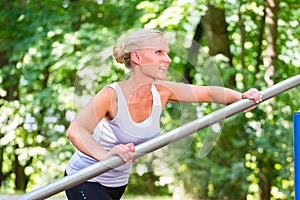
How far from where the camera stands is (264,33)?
6.48 metres

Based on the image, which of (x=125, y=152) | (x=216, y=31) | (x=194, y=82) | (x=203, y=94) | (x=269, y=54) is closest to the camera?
(x=125, y=152)

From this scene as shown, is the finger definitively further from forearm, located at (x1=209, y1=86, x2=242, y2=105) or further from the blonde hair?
forearm, located at (x1=209, y1=86, x2=242, y2=105)

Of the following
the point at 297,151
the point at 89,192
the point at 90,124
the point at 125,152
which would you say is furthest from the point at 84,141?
the point at 297,151

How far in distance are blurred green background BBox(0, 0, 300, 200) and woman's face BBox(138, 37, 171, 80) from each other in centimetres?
288

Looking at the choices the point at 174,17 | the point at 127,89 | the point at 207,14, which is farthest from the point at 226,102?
the point at 207,14

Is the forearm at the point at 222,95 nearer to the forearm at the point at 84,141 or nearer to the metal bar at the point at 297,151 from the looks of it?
the metal bar at the point at 297,151

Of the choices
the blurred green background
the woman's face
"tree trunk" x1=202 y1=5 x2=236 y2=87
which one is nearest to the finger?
the woman's face

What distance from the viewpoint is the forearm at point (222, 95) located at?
2.32 meters

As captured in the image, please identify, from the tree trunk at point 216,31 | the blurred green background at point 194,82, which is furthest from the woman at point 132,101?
the tree trunk at point 216,31

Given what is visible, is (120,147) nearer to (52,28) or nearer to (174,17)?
(174,17)

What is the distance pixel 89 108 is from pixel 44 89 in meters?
4.93

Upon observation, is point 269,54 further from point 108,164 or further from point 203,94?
point 108,164

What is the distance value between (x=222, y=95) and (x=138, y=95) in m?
0.29

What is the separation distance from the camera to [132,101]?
7.18 feet
